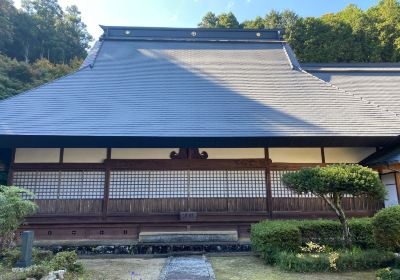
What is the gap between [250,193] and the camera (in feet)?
27.2

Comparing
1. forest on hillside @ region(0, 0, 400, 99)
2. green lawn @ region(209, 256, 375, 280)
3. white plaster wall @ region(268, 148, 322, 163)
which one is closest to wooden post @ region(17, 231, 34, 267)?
green lawn @ region(209, 256, 375, 280)

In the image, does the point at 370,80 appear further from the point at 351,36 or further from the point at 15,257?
the point at 351,36

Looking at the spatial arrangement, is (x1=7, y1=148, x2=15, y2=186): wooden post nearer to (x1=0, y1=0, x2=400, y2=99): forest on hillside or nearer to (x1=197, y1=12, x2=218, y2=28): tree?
(x1=0, y1=0, x2=400, y2=99): forest on hillside

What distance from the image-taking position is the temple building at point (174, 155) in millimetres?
7852

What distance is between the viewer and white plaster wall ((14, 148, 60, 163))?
8289mm

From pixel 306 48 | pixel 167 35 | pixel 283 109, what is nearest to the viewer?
pixel 283 109

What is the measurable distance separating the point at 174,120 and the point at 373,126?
5.53m

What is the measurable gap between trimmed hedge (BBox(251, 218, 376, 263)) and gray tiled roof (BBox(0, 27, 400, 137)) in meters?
2.35

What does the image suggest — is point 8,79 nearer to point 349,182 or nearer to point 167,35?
point 167,35

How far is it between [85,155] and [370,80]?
35.6ft

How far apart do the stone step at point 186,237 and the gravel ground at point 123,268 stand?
2.70ft

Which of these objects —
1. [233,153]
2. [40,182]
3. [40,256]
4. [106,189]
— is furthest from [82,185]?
[233,153]

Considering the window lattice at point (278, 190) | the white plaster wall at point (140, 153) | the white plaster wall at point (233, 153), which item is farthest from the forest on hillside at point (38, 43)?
the window lattice at point (278, 190)

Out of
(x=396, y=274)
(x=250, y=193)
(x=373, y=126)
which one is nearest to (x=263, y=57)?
(x=373, y=126)
